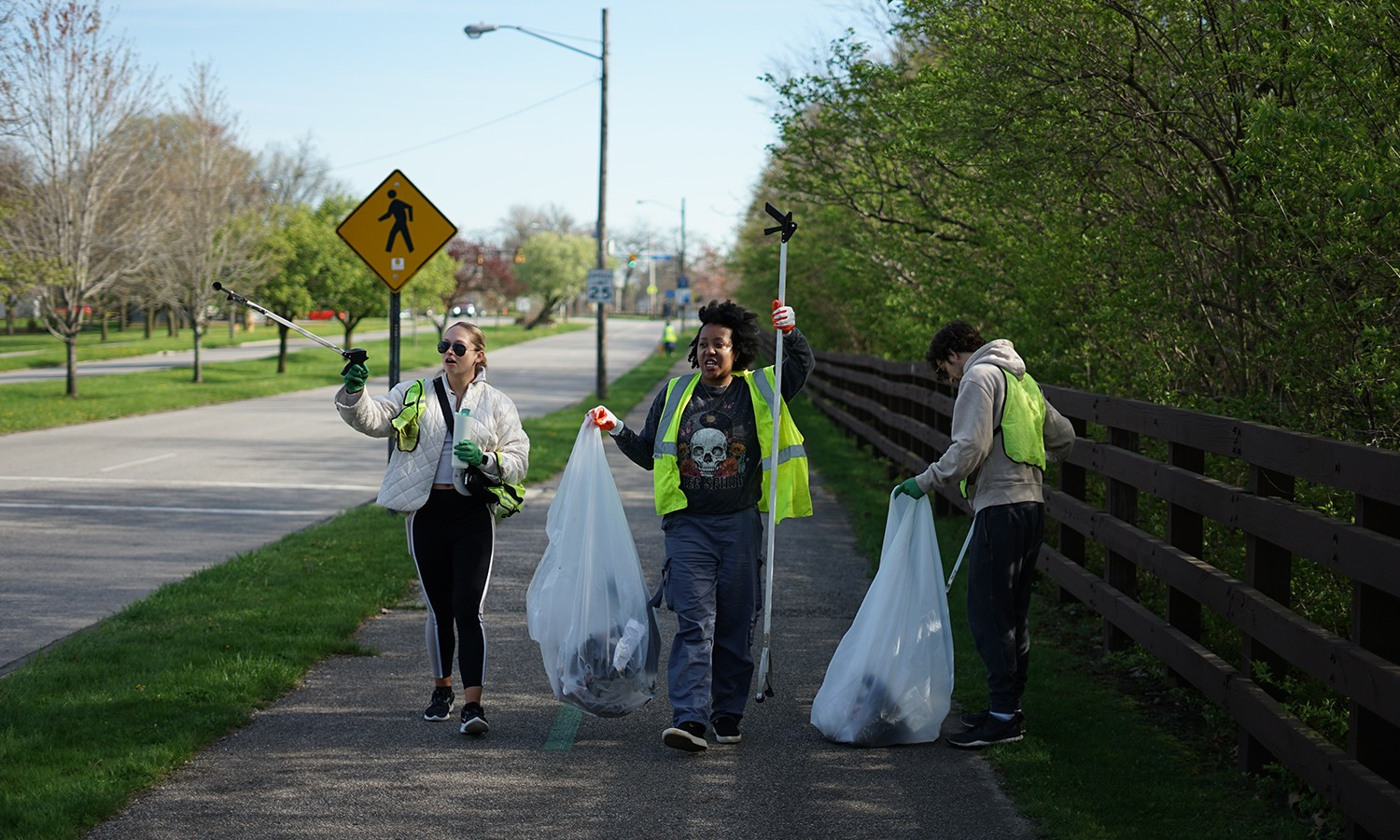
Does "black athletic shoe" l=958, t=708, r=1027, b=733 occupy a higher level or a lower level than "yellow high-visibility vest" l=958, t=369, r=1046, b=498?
Answer: lower

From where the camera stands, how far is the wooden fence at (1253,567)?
4.20m

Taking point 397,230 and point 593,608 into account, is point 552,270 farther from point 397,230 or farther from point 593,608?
point 593,608

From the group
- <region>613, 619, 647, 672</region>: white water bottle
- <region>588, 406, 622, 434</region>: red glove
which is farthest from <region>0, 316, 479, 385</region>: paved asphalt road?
<region>613, 619, 647, 672</region>: white water bottle

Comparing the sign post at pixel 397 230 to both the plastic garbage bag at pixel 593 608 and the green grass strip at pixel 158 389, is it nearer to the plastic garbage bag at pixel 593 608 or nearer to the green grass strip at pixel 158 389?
the green grass strip at pixel 158 389

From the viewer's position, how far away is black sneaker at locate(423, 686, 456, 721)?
20.4 ft

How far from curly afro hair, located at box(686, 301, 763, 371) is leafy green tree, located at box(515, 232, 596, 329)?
117 meters

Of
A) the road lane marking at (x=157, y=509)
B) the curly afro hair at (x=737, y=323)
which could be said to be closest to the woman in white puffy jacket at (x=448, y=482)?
the curly afro hair at (x=737, y=323)

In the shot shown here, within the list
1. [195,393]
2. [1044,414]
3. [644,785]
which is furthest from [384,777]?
[195,393]

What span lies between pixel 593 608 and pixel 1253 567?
2652mm

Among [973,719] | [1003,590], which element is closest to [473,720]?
[973,719]

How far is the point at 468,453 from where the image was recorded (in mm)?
5918

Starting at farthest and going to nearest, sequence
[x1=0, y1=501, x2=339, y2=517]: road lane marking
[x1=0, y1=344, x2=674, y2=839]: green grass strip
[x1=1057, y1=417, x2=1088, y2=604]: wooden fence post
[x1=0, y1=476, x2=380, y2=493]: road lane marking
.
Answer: [x1=0, y1=476, x2=380, y2=493]: road lane marking
[x1=0, y1=501, x2=339, y2=517]: road lane marking
[x1=1057, y1=417, x2=1088, y2=604]: wooden fence post
[x1=0, y1=344, x2=674, y2=839]: green grass strip

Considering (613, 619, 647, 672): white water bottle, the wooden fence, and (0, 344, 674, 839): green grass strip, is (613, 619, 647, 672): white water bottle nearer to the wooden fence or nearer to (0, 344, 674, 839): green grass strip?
(0, 344, 674, 839): green grass strip

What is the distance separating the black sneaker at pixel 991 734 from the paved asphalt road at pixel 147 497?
15.3 feet
